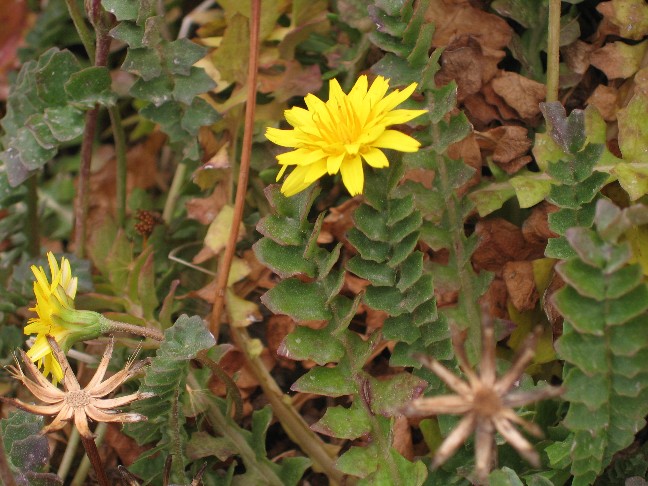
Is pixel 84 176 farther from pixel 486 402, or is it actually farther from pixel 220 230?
pixel 486 402

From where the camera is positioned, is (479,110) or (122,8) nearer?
(122,8)

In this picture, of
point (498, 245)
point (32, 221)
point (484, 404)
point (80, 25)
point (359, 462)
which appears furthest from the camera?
point (32, 221)

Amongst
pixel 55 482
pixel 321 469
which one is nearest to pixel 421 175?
pixel 321 469

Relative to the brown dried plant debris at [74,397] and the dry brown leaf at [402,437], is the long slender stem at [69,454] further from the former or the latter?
the dry brown leaf at [402,437]

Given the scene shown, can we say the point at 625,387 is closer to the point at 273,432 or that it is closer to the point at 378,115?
the point at 378,115

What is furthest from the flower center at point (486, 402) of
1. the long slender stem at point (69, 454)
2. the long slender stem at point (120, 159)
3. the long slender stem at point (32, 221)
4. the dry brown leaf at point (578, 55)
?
the long slender stem at point (32, 221)

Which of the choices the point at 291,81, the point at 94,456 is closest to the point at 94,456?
the point at 94,456
